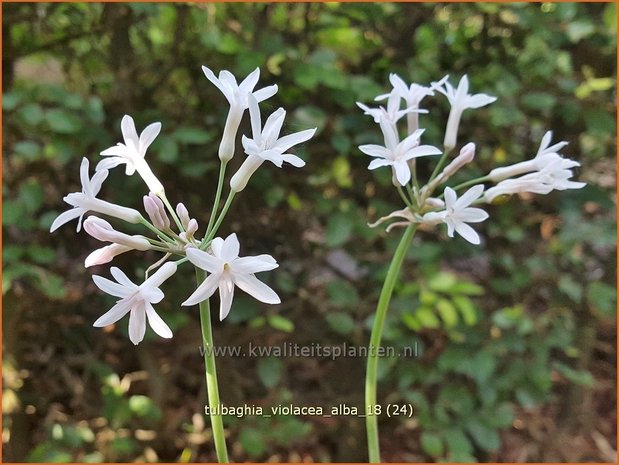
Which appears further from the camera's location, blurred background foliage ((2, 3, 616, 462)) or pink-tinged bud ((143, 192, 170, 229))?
blurred background foliage ((2, 3, 616, 462))

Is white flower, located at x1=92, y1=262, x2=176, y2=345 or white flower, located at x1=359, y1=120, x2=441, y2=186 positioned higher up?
white flower, located at x1=359, y1=120, x2=441, y2=186

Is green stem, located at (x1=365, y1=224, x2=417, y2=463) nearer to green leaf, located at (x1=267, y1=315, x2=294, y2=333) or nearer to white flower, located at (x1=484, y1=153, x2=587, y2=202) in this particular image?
white flower, located at (x1=484, y1=153, x2=587, y2=202)

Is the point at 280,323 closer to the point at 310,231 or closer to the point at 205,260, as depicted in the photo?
the point at 310,231

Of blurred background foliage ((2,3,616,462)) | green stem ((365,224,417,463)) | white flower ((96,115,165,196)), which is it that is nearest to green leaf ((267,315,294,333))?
blurred background foliage ((2,3,616,462))

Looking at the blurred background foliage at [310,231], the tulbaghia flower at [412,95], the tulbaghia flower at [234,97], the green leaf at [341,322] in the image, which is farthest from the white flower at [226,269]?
the green leaf at [341,322]

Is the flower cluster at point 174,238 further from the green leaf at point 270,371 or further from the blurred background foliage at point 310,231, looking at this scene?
the green leaf at point 270,371

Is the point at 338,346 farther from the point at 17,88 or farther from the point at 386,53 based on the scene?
the point at 17,88

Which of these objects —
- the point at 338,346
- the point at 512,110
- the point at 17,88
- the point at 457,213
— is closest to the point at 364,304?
the point at 338,346
